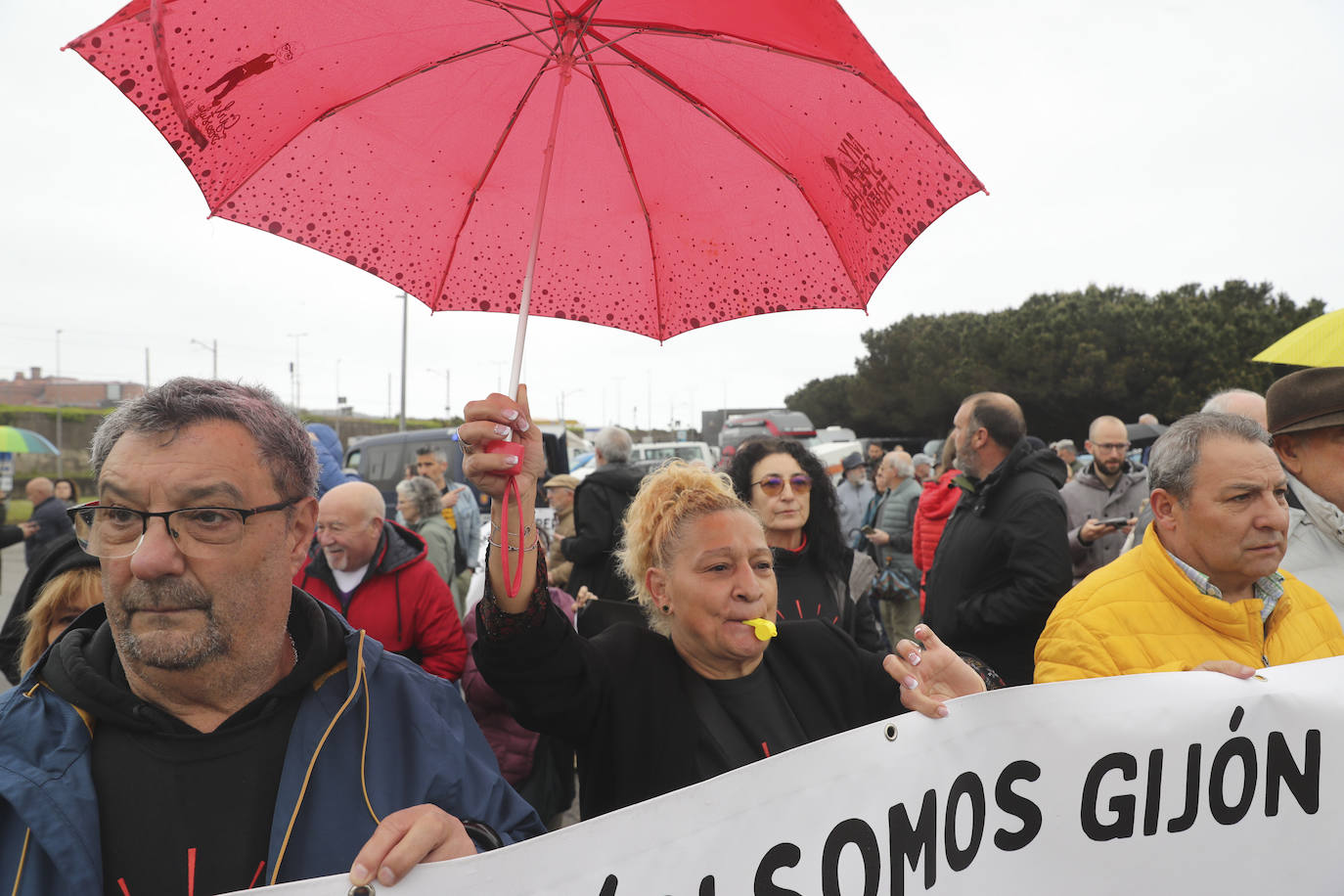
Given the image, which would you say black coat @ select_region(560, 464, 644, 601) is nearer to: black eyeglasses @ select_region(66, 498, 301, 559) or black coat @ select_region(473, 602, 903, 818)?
black coat @ select_region(473, 602, 903, 818)

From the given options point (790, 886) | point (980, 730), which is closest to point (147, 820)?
point (790, 886)

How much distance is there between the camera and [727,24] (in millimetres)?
1759

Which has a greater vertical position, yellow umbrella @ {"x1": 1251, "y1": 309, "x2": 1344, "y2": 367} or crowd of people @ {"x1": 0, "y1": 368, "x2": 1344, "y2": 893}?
yellow umbrella @ {"x1": 1251, "y1": 309, "x2": 1344, "y2": 367}

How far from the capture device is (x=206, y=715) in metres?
1.63

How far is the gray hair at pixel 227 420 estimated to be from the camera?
160 cm

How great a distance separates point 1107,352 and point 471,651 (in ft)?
133

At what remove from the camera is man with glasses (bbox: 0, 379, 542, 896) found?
143 cm

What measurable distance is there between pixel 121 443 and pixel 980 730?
1722 millimetres

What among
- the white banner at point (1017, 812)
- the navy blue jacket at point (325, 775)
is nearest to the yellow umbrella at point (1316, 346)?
the white banner at point (1017, 812)

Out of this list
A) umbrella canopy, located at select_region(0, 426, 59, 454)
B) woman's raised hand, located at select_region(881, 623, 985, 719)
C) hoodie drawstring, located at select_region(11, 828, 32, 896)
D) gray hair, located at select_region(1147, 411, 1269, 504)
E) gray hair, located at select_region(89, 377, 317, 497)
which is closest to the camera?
hoodie drawstring, located at select_region(11, 828, 32, 896)

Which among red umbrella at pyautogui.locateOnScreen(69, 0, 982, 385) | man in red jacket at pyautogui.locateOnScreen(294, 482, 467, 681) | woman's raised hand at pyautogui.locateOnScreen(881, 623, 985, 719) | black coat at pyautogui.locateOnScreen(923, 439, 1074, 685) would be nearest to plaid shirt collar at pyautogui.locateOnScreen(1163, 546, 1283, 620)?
woman's raised hand at pyautogui.locateOnScreen(881, 623, 985, 719)

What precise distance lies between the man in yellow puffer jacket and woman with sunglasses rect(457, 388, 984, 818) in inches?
21.4

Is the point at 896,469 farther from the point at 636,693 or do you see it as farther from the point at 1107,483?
the point at 636,693

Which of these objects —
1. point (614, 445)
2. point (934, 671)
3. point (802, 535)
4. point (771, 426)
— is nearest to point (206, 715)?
point (934, 671)
